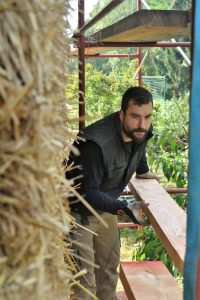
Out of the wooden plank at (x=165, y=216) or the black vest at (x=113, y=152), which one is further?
the black vest at (x=113, y=152)

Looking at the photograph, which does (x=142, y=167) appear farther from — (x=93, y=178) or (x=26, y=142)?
(x=26, y=142)

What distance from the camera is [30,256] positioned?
1.02m

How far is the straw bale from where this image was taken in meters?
0.92

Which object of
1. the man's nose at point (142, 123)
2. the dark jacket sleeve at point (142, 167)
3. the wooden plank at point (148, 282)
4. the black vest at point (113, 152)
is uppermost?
the man's nose at point (142, 123)

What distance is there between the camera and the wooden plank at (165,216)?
7.38 ft

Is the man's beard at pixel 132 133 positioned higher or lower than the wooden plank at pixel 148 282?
higher

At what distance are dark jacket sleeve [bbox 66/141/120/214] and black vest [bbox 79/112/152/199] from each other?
4 centimetres

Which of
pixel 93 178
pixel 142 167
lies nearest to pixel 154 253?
pixel 142 167

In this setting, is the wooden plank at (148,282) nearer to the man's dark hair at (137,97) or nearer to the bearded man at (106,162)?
the bearded man at (106,162)

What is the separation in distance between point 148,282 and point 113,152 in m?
0.74

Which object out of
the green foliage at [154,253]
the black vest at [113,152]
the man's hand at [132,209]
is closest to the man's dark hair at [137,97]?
the black vest at [113,152]

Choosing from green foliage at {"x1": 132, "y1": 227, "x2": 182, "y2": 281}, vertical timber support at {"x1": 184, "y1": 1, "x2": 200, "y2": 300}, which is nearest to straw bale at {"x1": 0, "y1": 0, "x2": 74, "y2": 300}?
vertical timber support at {"x1": 184, "y1": 1, "x2": 200, "y2": 300}

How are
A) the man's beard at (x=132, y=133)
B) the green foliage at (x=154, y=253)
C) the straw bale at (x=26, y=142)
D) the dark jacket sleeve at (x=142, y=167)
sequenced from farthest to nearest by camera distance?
1. the green foliage at (x=154, y=253)
2. the dark jacket sleeve at (x=142, y=167)
3. the man's beard at (x=132, y=133)
4. the straw bale at (x=26, y=142)

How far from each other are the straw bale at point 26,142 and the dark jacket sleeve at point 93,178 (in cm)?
164
